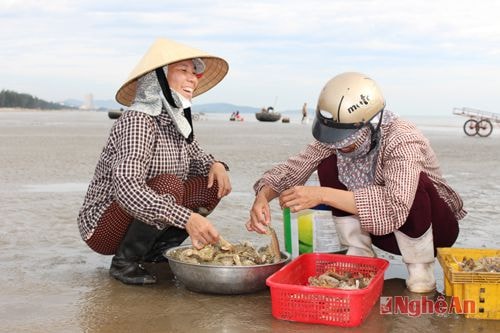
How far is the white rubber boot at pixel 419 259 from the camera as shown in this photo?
369 cm

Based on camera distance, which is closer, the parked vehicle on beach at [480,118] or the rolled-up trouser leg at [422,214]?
the rolled-up trouser leg at [422,214]

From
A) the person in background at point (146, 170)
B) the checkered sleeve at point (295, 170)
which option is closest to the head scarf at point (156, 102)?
the person in background at point (146, 170)

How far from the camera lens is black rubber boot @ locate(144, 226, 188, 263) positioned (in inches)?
170

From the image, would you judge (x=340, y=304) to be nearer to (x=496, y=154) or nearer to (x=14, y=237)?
(x=14, y=237)

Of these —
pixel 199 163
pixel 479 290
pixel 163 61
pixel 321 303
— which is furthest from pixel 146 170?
pixel 479 290

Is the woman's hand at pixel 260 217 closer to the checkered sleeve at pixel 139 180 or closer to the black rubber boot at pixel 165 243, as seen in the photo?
the checkered sleeve at pixel 139 180

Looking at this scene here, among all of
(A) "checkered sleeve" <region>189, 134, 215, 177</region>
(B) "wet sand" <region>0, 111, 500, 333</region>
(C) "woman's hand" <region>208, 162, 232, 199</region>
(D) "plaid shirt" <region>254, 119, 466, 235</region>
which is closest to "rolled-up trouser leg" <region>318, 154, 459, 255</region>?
(D) "plaid shirt" <region>254, 119, 466, 235</region>

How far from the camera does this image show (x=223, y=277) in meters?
3.52

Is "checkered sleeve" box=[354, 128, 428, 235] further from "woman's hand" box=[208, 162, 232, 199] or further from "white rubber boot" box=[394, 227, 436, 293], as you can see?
"woman's hand" box=[208, 162, 232, 199]

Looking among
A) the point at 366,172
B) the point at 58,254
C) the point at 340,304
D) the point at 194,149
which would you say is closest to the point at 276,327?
the point at 340,304

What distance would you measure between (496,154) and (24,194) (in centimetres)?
1145

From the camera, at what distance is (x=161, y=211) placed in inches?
140

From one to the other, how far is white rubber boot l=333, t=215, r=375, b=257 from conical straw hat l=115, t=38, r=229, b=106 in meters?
1.26
